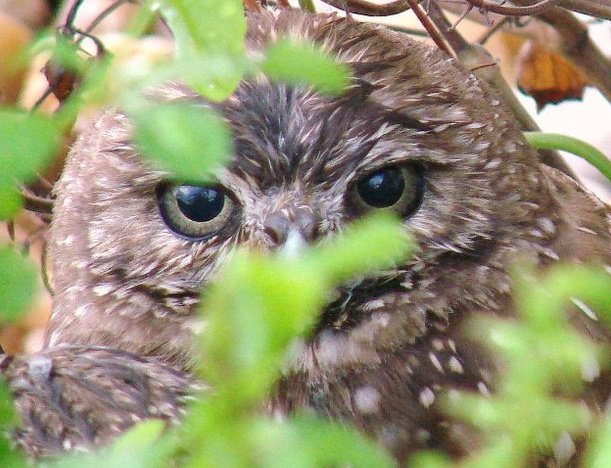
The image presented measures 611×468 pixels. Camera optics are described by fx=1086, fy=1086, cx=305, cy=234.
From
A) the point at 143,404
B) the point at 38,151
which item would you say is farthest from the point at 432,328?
the point at 38,151

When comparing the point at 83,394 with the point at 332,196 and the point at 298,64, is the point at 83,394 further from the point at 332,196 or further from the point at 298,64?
the point at 298,64

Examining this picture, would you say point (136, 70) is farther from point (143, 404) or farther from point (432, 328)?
point (432, 328)

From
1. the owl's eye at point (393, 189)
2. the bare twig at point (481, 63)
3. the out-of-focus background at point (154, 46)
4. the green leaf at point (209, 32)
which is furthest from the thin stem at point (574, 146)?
the green leaf at point (209, 32)

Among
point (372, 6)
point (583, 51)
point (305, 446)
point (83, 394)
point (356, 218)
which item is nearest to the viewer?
point (305, 446)

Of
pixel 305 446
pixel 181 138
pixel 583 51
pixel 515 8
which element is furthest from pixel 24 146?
pixel 583 51

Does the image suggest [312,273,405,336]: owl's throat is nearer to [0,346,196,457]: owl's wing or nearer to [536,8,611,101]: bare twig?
[0,346,196,457]: owl's wing

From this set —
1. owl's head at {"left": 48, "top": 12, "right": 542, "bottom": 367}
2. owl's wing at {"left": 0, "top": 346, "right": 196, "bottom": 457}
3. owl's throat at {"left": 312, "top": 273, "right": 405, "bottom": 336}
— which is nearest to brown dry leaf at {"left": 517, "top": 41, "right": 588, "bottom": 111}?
owl's head at {"left": 48, "top": 12, "right": 542, "bottom": 367}

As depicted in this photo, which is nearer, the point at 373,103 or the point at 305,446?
the point at 305,446

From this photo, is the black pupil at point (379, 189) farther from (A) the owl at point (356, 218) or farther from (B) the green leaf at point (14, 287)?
(B) the green leaf at point (14, 287)
